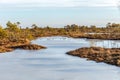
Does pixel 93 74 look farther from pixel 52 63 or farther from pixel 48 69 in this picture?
pixel 52 63

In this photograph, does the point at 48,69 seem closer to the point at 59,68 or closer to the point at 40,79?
the point at 59,68

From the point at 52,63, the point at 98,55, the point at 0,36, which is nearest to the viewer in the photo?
the point at 52,63

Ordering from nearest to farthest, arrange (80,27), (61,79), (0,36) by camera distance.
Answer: (61,79)
(0,36)
(80,27)

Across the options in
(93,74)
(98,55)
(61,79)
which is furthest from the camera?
(98,55)

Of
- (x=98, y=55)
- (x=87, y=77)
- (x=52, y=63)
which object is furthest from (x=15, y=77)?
(x=98, y=55)

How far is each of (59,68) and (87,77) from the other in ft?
23.1

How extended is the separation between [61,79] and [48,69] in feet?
22.9

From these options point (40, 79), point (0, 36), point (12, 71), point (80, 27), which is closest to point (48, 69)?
point (12, 71)

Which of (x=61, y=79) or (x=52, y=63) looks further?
(x=52, y=63)

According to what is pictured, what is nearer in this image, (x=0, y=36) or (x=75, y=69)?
(x=75, y=69)

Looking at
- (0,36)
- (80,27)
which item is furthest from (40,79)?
(80,27)

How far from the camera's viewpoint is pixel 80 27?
18850 cm

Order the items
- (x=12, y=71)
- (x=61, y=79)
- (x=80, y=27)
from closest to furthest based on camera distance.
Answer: (x=61, y=79)
(x=12, y=71)
(x=80, y=27)

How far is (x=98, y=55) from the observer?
155 feet
